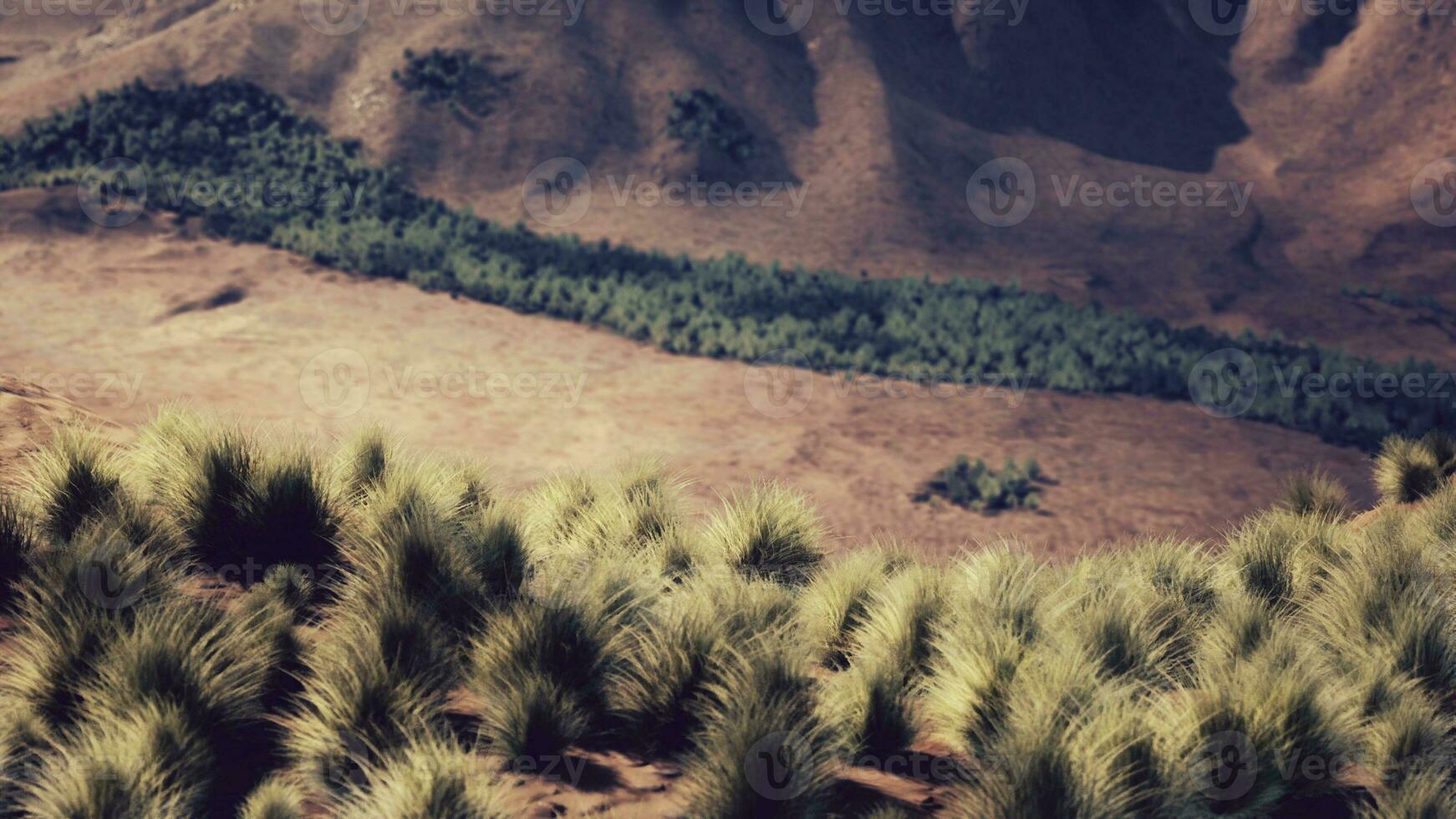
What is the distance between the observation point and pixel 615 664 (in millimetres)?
5184

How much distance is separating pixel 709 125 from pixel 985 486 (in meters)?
17.2

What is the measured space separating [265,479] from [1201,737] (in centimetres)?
539

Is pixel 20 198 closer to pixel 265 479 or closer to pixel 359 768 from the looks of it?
pixel 265 479

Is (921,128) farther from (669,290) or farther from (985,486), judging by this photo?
(985,486)

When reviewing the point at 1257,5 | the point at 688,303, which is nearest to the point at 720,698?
the point at 688,303

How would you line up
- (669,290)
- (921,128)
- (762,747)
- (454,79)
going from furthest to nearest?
(921,128) → (454,79) → (669,290) → (762,747)

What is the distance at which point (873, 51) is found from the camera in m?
32.6

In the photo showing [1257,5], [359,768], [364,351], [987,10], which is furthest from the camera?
[1257,5]

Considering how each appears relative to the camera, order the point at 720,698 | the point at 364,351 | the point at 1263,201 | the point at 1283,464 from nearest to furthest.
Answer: the point at 720,698
the point at 1283,464
the point at 364,351
the point at 1263,201

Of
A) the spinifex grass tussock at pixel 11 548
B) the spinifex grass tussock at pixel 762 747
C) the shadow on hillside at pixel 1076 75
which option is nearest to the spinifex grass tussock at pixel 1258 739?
the spinifex grass tussock at pixel 762 747

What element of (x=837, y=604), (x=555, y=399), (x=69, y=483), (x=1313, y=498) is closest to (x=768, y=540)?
(x=837, y=604)

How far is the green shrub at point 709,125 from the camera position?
27.5 m

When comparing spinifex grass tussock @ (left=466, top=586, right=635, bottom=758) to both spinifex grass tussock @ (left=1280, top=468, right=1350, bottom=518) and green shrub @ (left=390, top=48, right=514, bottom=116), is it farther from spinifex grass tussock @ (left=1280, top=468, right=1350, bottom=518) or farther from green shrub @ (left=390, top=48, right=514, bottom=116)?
green shrub @ (left=390, top=48, right=514, bottom=116)

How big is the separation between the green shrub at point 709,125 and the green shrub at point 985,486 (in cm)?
1600
